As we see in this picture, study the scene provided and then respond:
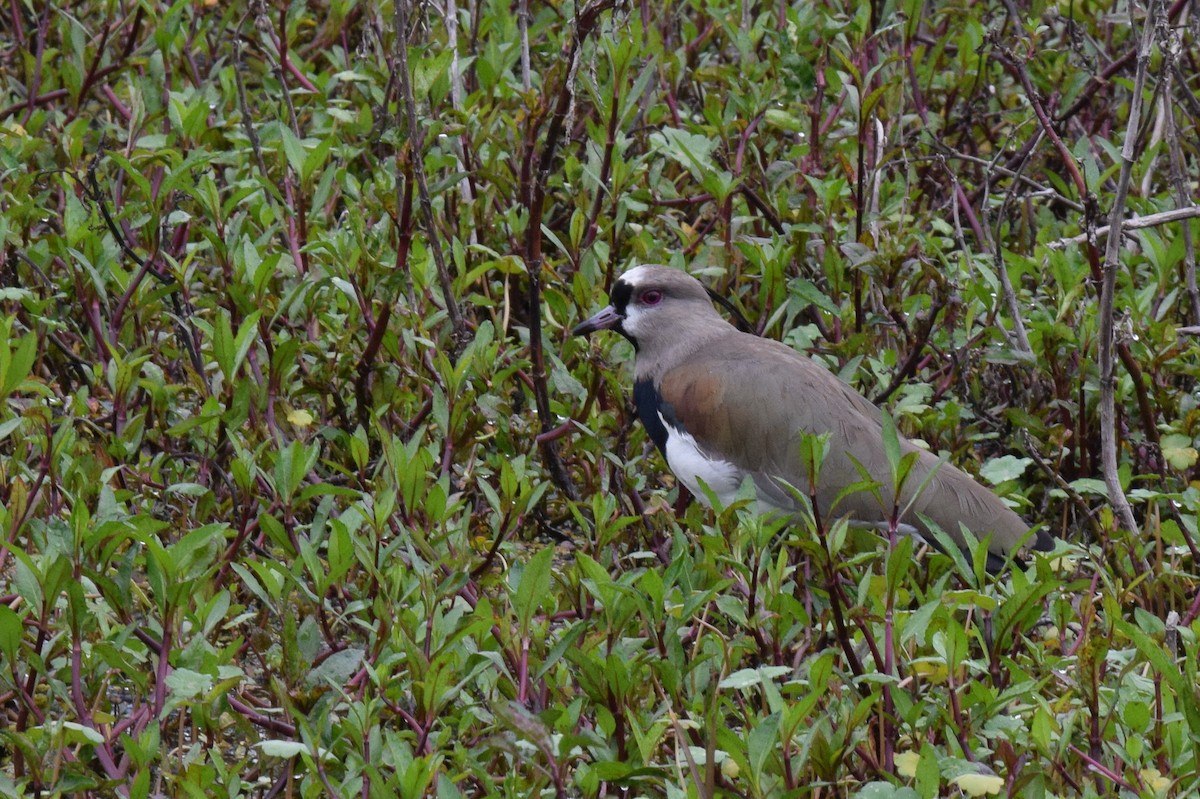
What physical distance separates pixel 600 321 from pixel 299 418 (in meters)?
1.02

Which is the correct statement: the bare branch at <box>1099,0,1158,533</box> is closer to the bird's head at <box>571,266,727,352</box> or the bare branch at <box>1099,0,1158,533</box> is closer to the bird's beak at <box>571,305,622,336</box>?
the bird's head at <box>571,266,727,352</box>

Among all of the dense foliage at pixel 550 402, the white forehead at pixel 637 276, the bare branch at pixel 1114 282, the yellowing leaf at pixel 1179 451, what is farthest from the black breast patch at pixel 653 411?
the yellowing leaf at pixel 1179 451

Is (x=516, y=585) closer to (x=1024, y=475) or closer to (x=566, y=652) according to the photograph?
(x=566, y=652)

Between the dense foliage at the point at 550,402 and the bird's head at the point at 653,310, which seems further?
the bird's head at the point at 653,310

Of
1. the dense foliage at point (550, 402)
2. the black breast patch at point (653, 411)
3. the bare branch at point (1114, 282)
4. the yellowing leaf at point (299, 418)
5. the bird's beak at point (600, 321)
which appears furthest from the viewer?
the bird's beak at point (600, 321)

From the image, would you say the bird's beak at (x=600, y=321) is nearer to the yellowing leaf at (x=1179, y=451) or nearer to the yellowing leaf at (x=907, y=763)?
the yellowing leaf at (x=1179, y=451)

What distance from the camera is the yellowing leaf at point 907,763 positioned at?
2.93 meters

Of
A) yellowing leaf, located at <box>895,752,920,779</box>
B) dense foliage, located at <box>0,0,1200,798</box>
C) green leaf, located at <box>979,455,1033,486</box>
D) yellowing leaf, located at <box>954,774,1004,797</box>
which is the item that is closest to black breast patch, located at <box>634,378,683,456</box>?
dense foliage, located at <box>0,0,1200,798</box>

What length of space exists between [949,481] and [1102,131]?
2641mm

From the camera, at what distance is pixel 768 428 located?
4.63 metres

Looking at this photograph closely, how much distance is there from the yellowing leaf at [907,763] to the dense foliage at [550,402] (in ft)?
0.04

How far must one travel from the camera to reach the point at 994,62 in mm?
6754

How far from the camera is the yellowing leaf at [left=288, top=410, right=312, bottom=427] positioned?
4328 millimetres

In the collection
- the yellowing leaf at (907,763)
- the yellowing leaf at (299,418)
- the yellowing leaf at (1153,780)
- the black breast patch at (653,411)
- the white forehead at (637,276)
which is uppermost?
the white forehead at (637,276)
